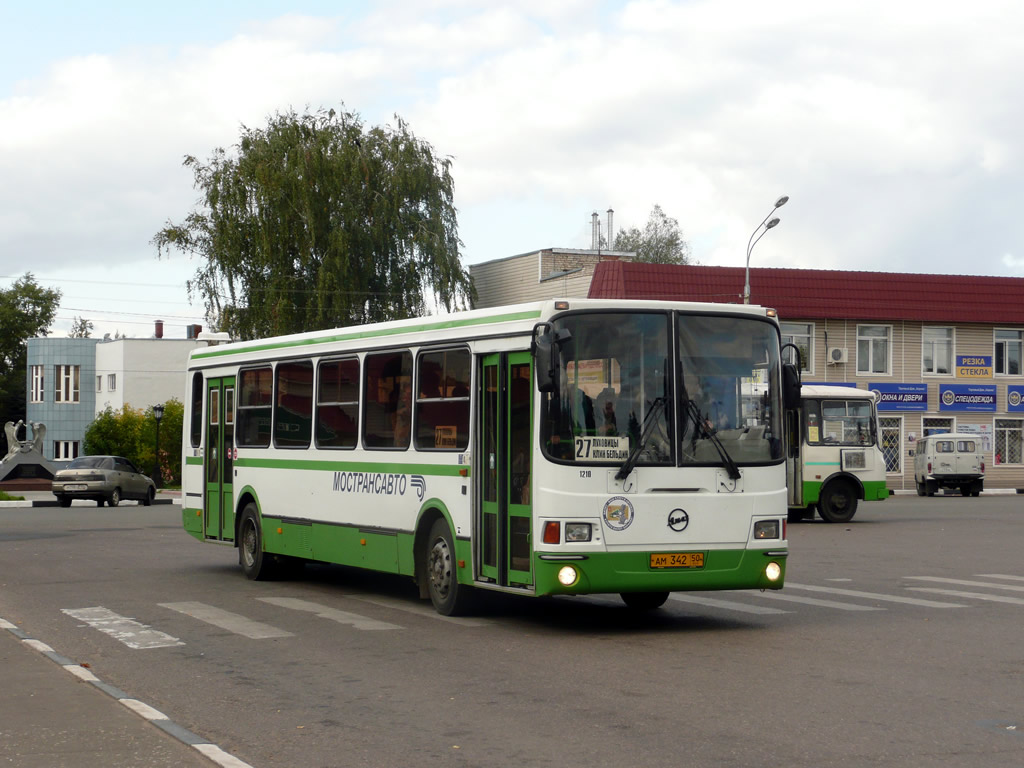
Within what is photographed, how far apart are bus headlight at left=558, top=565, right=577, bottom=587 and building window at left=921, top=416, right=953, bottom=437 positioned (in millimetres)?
46997

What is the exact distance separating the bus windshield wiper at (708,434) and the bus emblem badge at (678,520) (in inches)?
22.3

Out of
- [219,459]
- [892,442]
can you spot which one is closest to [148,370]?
[892,442]

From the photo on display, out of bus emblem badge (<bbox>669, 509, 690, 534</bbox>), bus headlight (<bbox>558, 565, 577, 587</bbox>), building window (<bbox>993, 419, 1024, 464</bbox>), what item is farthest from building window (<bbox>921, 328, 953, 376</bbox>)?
bus headlight (<bbox>558, 565, 577, 587</bbox>)

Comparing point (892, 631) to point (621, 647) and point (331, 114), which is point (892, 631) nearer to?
point (621, 647)

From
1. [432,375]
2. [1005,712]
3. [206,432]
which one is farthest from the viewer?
[206,432]

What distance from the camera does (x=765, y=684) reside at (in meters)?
9.59

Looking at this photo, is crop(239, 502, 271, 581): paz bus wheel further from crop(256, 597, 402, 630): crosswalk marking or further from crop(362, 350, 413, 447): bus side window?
crop(362, 350, 413, 447): bus side window

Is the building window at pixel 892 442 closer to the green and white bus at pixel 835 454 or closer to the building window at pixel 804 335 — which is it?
the building window at pixel 804 335

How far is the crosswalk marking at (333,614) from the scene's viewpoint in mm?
12878

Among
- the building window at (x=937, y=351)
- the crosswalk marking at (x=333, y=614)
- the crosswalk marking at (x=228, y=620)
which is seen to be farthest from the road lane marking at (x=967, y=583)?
the building window at (x=937, y=351)

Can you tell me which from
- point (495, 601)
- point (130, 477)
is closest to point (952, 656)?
point (495, 601)

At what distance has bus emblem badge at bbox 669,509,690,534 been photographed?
39.7ft

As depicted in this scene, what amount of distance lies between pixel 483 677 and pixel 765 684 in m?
1.93

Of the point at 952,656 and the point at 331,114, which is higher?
the point at 331,114
